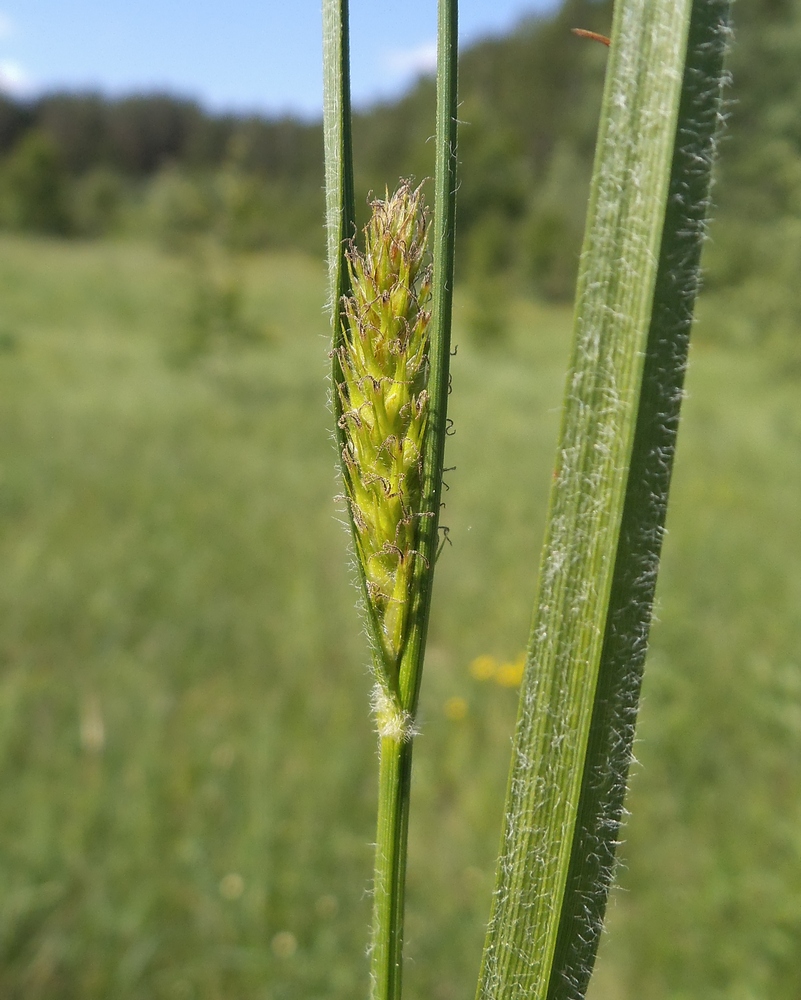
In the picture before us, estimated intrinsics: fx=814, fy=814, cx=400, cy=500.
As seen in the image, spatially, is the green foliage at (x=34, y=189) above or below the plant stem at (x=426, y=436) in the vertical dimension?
above

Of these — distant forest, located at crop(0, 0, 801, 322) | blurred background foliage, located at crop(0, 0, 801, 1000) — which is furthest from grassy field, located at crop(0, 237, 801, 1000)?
distant forest, located at crop(0, 0, 801, 322)

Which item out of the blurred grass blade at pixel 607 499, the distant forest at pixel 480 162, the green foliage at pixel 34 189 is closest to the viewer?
the blurred grass blade at pixel 607 499

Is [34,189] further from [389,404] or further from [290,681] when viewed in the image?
[389,404]

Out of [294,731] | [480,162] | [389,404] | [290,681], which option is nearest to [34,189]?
[480,162]

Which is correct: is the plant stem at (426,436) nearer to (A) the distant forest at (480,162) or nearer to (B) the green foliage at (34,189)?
→ (A) the distant forest at (480,162)

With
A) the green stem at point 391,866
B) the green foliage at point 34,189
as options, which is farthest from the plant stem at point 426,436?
the green foliage at point 34,189

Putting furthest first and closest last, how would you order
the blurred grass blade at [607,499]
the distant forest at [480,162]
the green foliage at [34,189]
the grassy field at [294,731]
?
the green foliage at [34,189]
the distant forest at [480,162]
the grassy field at [294,731]
the blurred grass blade at [607,499]

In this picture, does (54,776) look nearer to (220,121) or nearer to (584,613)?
(584,613)
